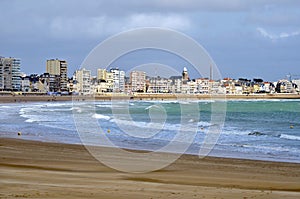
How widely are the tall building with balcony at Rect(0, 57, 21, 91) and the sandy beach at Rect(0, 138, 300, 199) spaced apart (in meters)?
166

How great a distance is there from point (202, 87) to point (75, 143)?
122 meters

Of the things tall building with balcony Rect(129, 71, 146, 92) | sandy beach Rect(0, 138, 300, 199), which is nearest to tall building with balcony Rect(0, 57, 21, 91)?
tall building with balcony Rect(129, 71, 146, 92)

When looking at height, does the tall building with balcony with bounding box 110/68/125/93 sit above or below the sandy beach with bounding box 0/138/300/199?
above

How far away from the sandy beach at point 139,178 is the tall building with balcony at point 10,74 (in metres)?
166

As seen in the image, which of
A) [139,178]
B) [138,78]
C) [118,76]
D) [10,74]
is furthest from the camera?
[10,74]

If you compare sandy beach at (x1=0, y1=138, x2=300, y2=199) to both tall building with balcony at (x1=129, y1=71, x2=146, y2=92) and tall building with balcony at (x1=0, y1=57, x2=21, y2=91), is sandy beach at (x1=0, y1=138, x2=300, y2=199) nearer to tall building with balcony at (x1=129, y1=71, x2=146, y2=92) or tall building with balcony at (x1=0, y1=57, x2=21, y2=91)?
tall building with balcony at (x1=129, y1=71, x2=146, y2=92)

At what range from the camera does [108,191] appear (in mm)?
8172

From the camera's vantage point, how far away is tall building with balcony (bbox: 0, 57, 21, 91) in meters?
176

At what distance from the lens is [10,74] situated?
180 m

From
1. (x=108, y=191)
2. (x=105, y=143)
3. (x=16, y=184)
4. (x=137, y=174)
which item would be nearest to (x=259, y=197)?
(x=108, y=191)

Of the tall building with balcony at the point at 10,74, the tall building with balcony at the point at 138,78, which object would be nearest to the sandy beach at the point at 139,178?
the tall building with balcony at the point at 138,78

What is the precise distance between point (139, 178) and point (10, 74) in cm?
17741

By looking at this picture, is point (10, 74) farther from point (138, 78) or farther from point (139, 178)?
point (139, 178)

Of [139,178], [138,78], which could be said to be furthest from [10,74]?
[139,178]
